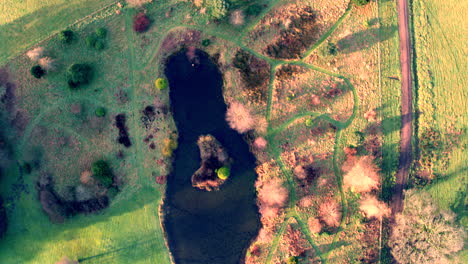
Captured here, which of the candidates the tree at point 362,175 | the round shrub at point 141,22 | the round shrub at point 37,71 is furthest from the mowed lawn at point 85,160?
the tree at point 362,175

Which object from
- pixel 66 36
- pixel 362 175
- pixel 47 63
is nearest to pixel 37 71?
pixel 47 63

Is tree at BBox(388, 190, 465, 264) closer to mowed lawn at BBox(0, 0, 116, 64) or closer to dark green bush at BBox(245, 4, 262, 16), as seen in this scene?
dark green bush at BBox(245, 4, 262, 16)

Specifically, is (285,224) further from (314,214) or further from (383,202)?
(383,202)

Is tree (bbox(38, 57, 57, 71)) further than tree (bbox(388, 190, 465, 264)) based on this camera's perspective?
Yes

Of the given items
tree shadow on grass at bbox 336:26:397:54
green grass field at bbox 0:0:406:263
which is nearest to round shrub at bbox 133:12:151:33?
green grass field at bbox 0:0:406:263

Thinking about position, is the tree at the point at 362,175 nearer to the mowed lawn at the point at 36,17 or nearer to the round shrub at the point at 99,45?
the round shrub at the point at 99,45

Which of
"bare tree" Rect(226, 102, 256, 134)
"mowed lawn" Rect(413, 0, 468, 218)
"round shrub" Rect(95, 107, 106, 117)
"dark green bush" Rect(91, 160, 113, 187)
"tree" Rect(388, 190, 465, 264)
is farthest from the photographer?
"bare tree" Rect(226, 102, 256, 134)

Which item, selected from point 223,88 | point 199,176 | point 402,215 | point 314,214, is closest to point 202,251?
point 199,176
